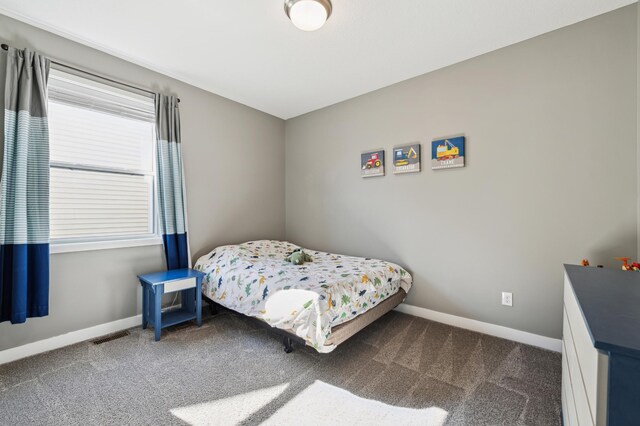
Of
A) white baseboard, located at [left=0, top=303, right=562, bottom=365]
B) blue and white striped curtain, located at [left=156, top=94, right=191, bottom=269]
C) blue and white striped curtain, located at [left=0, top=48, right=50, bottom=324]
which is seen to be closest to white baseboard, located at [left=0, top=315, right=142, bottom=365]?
white baseboard, located at [left=0, top=303, right=562, bottom=365]

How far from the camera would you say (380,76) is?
2.85 metres

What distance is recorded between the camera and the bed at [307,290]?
74.8 inches

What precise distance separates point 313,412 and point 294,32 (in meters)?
2.61

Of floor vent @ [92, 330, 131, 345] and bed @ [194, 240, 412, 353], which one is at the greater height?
A: bed @ [194, 240, 412, 353]

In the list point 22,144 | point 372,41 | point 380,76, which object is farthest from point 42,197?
point 380,76

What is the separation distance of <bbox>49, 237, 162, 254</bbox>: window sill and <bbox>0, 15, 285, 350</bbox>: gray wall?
51mm

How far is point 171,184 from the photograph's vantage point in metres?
2.76

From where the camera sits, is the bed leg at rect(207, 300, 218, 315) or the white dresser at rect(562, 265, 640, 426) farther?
the bed leg at rect(207, 300, 218, 315)

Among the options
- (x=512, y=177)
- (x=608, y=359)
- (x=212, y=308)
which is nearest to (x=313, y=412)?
(x=608, y=359)

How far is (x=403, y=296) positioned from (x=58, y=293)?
3.01 m

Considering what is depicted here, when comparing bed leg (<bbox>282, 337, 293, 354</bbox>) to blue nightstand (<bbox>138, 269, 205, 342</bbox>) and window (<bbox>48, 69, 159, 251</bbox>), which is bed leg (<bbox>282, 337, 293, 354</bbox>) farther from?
window (<bbox>48, 69, 159, 251</bbox>)

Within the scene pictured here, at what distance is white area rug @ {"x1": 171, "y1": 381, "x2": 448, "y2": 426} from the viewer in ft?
4.79

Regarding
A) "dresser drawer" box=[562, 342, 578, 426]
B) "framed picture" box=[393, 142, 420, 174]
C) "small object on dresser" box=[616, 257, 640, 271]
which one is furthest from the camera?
"framed picture" box=[393, 142, 420, 174]

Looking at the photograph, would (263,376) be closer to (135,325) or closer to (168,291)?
(168,291)
